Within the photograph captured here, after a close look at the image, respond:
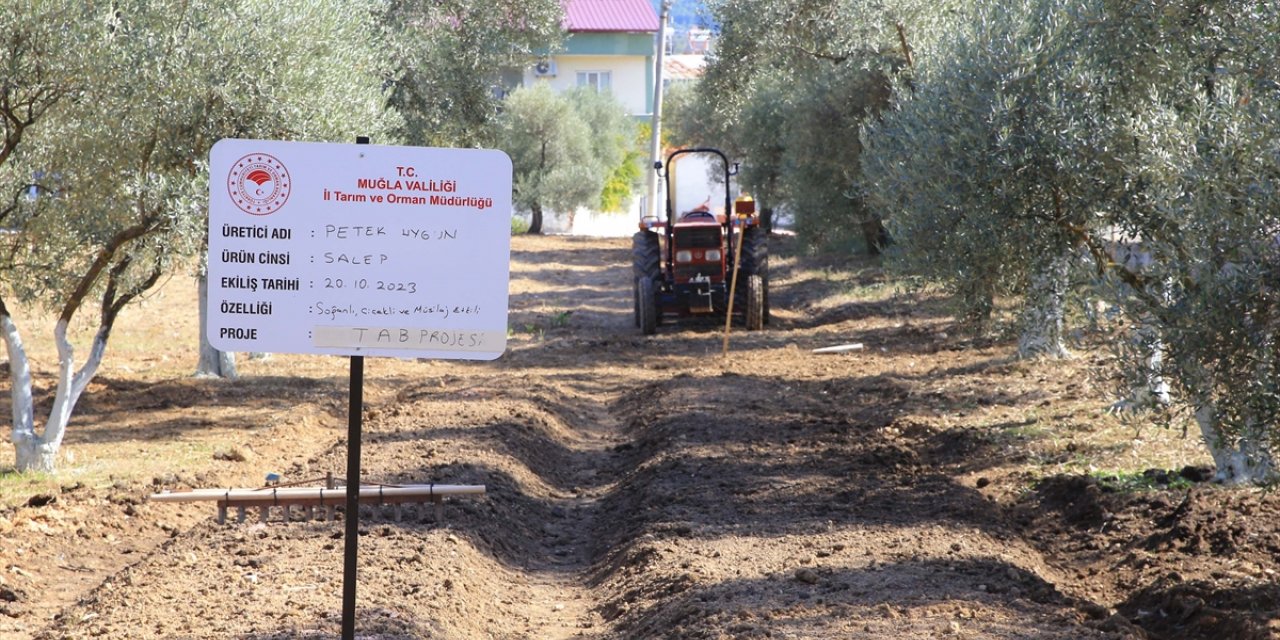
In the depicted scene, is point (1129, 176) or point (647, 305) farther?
point (647, 305)

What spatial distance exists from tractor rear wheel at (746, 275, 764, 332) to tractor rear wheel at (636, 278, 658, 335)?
140 centimetres

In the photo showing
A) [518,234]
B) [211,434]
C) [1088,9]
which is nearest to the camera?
[1088,9]

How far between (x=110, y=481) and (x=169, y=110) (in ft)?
9.74

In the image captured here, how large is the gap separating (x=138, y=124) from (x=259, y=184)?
5.92m

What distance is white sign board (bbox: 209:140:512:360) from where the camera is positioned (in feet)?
15.4

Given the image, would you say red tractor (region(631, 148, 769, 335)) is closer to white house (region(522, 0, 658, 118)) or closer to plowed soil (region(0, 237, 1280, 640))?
plowed soil (region(0, 237, 1280, 640))

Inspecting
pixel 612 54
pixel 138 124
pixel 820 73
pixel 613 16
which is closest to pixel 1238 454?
pixel 138 124

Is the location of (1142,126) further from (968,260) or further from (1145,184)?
(968,260)

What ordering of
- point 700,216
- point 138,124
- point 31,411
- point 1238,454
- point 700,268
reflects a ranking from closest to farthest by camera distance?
1. point 1238,454
2. point 138,124
3. point 31,411
4. point 700,268
5. point 700,216

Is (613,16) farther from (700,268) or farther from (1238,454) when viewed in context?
(1238,454)

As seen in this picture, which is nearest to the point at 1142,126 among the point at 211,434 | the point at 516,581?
the point at 516,581

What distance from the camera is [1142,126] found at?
6.94m

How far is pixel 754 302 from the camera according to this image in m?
19.3

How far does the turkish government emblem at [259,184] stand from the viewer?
15.5ft
